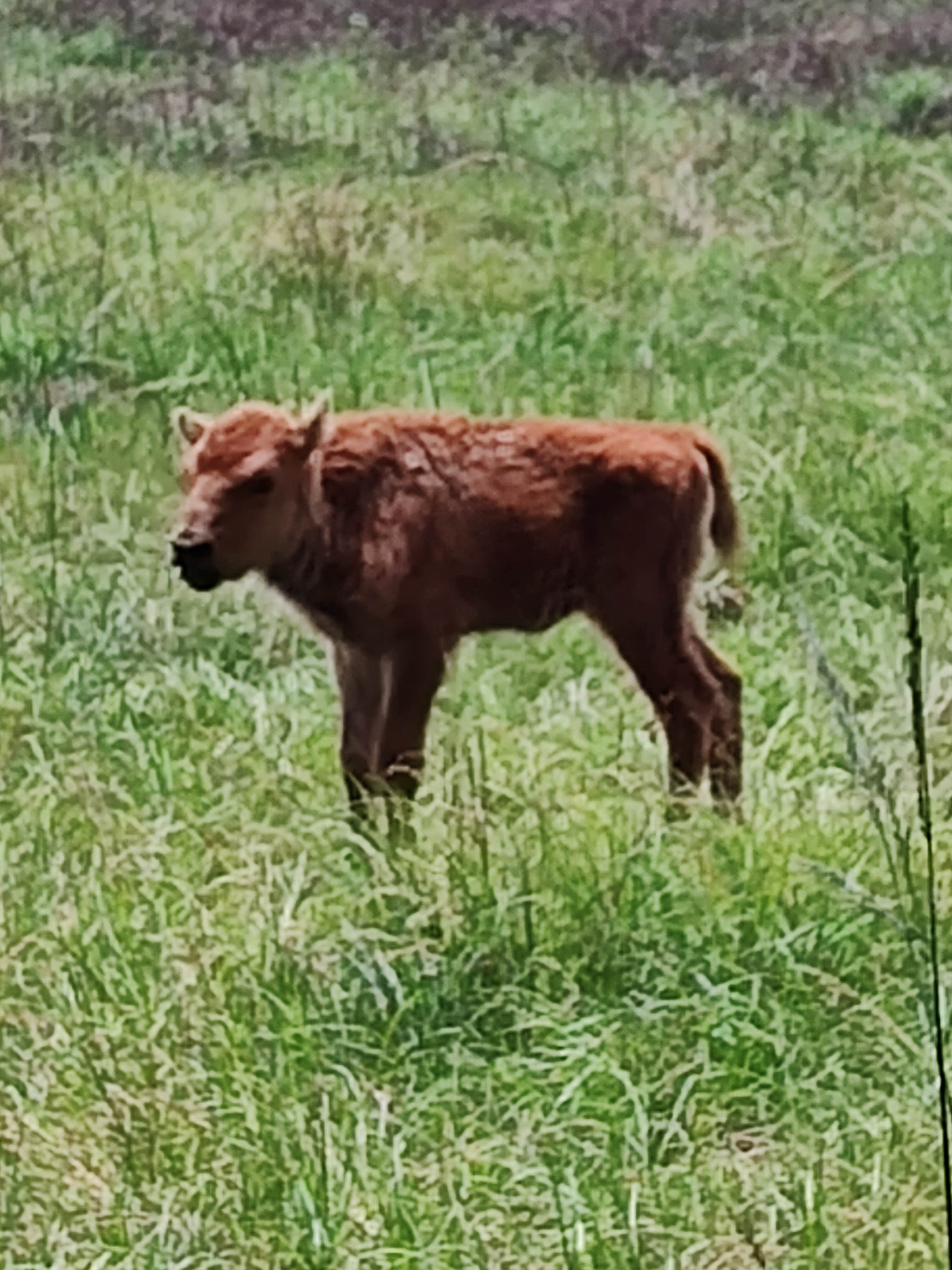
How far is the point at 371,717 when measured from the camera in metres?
1.70


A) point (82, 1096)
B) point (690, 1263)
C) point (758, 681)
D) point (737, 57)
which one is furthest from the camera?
point (737, 57)

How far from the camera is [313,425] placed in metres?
1.67

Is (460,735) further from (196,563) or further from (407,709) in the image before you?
(196,563)

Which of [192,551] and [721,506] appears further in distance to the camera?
[721,506]

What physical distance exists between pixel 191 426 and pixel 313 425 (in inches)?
3.4

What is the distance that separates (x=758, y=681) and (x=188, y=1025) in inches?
19.5

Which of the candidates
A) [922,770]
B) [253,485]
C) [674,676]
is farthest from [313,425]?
[922,770]

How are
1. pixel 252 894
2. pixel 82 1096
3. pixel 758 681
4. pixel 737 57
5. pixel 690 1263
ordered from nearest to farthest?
pixel 690 1263, pixel 82 1096, pixel 252 894, pixel 758 681, pixel 737 57

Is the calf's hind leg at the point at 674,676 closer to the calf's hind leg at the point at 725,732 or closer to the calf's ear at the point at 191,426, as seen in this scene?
the calf's hind leg at the point at 725,732

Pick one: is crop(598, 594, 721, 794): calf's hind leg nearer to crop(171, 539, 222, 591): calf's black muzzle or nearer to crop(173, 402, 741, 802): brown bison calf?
crop(173, 402, 741, 802): brown bison calf

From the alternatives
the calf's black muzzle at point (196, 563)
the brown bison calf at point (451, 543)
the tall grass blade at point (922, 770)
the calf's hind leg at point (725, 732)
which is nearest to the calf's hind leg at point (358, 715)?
the brown bison calf at point (451, 543)

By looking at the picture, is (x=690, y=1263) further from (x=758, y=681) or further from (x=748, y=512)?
(x=748, y=512)

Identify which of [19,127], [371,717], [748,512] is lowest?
[371,717]

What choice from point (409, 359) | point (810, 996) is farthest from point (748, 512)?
point (810, 996)
